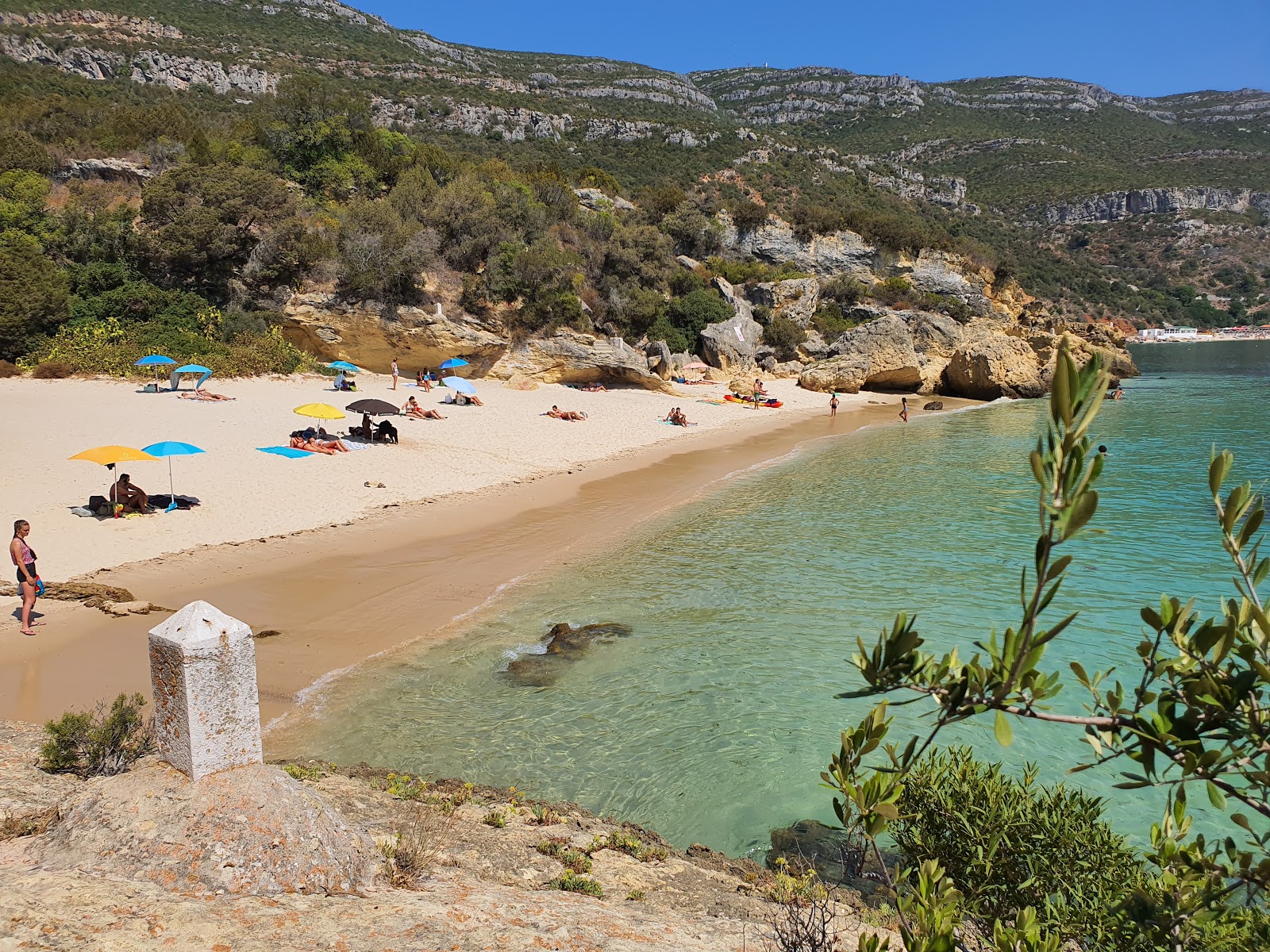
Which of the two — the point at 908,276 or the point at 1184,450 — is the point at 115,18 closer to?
the point at 908,276

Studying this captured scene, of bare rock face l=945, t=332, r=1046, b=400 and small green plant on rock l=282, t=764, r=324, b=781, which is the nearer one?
small green plant on rock l=282, t=764, r=324, b=781

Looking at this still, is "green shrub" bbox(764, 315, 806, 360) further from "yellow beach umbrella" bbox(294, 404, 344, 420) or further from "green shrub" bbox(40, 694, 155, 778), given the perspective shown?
"green shrub" bbox(40, 694, 155, 778)

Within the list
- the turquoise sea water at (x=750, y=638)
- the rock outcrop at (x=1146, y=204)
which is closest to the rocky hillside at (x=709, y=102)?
the rock outcrop at (x=1146, y=204)

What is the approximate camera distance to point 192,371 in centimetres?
2050

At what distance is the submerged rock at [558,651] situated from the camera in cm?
802

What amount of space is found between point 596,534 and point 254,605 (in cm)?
585

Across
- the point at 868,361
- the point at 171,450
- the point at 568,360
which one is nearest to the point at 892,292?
the point at 868,361

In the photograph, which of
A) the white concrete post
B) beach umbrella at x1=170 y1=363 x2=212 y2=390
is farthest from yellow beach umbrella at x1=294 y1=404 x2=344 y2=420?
the white concrete post

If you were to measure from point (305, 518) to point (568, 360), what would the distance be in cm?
1691

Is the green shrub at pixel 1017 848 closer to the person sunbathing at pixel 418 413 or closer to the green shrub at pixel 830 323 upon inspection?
the person sunbathing at pixel 418 413

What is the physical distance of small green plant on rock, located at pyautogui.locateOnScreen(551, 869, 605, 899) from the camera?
417 cm

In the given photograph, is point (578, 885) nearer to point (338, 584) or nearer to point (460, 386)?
point (338, 584)

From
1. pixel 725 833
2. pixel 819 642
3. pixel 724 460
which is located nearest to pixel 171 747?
pixel 725 833

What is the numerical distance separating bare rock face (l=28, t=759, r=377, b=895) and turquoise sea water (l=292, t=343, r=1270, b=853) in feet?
8.23
